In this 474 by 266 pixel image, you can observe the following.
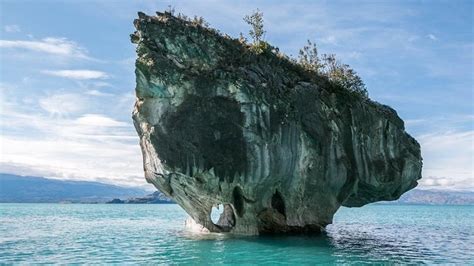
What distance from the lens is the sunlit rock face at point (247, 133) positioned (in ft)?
109

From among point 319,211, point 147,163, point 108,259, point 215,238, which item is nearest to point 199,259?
point 108,259

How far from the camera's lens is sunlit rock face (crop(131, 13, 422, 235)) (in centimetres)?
3325

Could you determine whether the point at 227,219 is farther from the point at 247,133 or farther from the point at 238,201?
the point at 247,133

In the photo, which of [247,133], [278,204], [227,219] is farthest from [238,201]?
[247,133]

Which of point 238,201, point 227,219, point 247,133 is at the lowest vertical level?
point 227,219

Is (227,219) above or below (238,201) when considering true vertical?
below

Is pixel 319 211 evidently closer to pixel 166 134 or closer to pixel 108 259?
pixel 166 134

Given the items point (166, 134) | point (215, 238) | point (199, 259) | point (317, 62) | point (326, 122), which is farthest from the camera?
point (317, 62)

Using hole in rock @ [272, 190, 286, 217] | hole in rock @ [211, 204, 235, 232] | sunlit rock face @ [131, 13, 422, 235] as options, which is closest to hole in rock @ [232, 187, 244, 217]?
sunlit rock face @ [131, 13, 422, 235]

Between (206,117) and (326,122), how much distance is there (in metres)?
10.0

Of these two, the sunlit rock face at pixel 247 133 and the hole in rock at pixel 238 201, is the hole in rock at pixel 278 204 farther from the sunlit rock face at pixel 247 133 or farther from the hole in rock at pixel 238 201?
the hole in rock at pixel 238 201

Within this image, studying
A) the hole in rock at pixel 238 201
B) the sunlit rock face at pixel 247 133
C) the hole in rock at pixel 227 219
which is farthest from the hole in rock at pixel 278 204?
the hole in rock at pixel 227 219

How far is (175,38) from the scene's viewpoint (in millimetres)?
34375

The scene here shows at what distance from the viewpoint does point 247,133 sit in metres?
34.3
